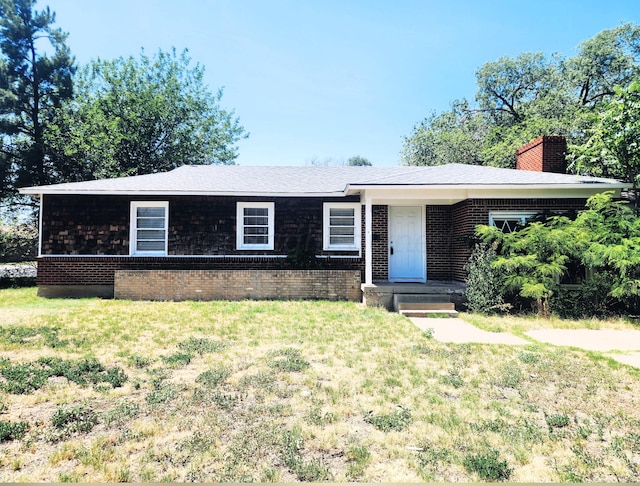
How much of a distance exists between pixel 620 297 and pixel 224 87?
2666 cm

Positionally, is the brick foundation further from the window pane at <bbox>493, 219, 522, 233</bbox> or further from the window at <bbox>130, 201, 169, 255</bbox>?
the window pane at <bbox>493, 219, 522, 233</bbox>

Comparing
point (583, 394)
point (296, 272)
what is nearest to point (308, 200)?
point (296, 272)

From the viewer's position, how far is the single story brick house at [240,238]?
11117 millimetres

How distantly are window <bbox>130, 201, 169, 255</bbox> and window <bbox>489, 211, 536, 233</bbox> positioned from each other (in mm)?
9592

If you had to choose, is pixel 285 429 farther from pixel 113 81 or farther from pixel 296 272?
pixel 113 81

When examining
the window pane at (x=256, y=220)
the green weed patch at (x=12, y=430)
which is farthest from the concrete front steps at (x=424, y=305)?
the green weed patch at (x=12, y=430)

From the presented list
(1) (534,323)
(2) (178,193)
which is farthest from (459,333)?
(2) (178,193)

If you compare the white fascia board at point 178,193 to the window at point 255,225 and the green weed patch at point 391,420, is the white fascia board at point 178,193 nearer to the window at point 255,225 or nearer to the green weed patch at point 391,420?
the window at point 255,225

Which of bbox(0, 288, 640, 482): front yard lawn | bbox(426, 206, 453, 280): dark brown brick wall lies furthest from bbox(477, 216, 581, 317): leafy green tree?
bbox(0, 288, 640, 482): front yard lawn

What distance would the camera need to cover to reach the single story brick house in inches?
438

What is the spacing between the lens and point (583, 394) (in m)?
4.08

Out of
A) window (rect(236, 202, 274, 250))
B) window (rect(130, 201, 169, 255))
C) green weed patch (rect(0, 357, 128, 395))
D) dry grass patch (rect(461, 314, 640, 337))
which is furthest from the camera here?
window (rect(236, 202, 274, 250))

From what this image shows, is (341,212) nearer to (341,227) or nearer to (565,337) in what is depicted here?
(341,227)

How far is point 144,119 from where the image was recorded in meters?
23.4
